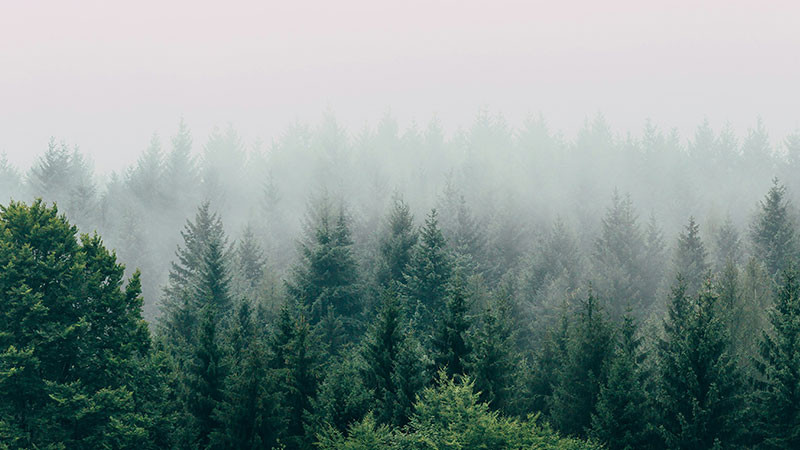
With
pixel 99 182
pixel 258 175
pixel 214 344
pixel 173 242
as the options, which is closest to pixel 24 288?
pixel 214 344

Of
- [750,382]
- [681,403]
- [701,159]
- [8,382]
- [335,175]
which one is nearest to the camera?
[8,382]

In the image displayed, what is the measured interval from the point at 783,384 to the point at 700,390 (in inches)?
166

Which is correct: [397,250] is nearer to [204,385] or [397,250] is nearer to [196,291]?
[196,291]

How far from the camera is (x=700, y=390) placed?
3189 cm

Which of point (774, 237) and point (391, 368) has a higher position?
point (774, 237)

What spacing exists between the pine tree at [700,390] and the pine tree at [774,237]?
2564cm

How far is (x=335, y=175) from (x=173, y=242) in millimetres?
29227

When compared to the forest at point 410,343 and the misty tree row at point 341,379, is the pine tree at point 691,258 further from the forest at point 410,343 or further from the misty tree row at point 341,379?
the misty tree row at point 341,379

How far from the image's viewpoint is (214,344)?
3328 centimetres

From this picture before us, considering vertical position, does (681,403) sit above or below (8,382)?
below

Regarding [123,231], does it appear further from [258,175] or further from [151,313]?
[258,175]

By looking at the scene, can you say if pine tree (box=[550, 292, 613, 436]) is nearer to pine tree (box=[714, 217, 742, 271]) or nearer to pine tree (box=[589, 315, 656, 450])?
pine tree (box=[589, 315, 656, 450])

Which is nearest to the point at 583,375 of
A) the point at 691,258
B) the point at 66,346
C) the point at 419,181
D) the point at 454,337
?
the point at 454,337

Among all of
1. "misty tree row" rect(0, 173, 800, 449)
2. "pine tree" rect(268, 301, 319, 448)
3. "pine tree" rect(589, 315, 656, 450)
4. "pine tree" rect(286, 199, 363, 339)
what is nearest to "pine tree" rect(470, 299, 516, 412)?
"misty tree row" rect(0, 173, 800, 449)
